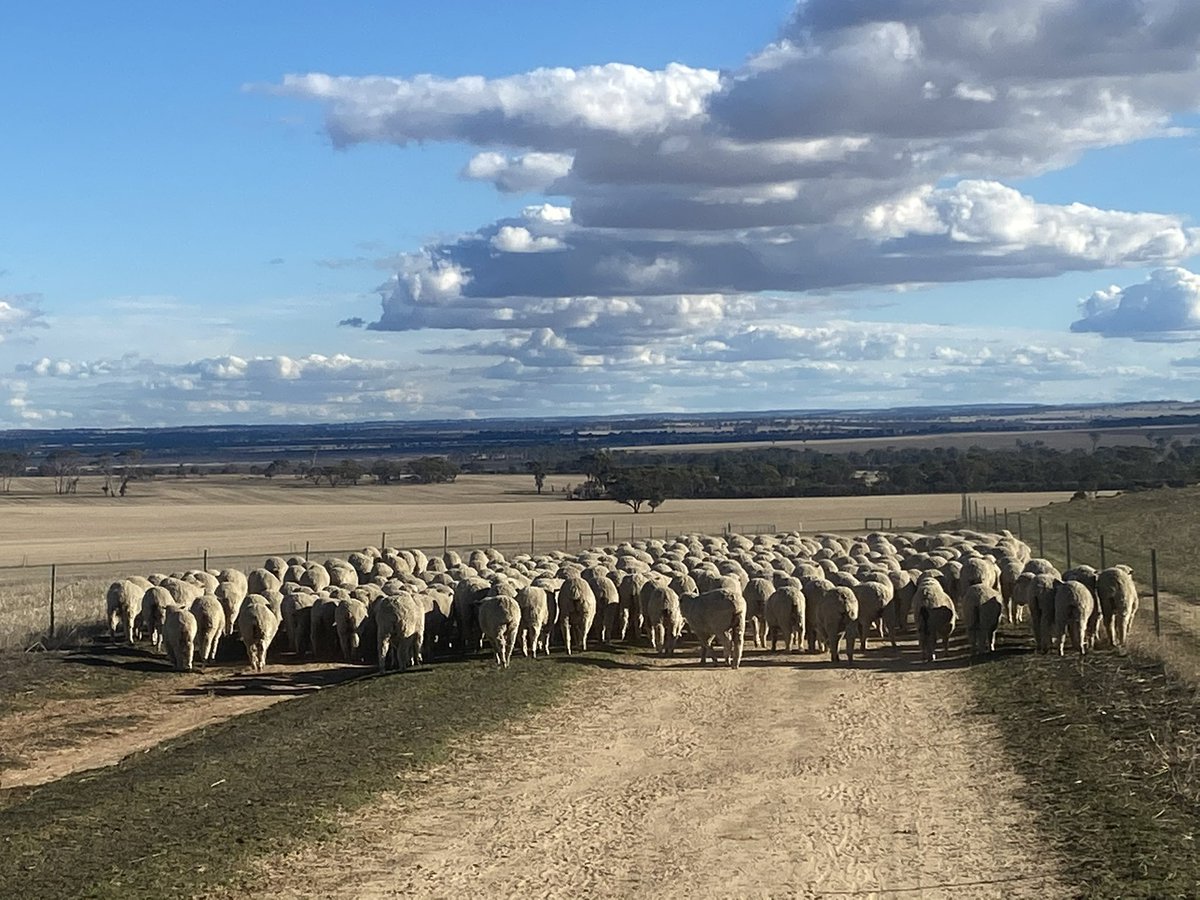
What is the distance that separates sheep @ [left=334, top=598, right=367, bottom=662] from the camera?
87.4ft

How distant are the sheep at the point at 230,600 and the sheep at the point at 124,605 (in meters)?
1.66

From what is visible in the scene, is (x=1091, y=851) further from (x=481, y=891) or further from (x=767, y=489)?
(x=767, y=489)

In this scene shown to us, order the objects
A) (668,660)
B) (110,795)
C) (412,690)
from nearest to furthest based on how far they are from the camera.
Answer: (110,795), (412,690), (668,660)

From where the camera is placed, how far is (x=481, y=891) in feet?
37.5

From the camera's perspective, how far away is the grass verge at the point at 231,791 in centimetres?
1180

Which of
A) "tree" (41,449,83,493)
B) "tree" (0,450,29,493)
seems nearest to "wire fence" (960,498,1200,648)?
"tree" (41,449,83,493)

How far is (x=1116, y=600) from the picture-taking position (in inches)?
943

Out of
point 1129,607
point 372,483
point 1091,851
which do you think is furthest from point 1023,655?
point 372,483

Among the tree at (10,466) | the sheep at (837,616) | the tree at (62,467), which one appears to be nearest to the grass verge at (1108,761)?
the sheep at (837,616)

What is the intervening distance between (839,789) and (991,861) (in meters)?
2.95

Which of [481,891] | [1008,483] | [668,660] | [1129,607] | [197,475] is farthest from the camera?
[197,475]

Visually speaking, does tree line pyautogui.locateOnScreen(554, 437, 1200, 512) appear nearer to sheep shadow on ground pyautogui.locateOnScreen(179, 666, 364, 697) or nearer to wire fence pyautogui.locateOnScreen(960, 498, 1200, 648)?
wire fence pyautogui.locateOnScreen(960, 498, 1200, 648)

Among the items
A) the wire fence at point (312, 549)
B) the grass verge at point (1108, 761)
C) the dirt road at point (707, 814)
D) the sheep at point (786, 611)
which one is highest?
the sheep at point (786, 611)

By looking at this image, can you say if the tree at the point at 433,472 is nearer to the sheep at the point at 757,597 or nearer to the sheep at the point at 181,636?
the sheep at the point at 181,636
